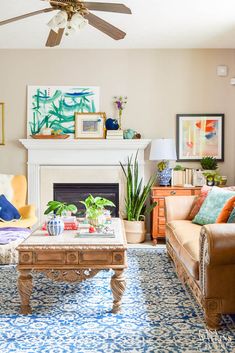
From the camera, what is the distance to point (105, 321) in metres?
2.65

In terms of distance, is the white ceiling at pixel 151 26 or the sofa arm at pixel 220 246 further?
the white ceiling at pixel 151 26

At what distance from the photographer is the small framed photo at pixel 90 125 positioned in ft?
18.3

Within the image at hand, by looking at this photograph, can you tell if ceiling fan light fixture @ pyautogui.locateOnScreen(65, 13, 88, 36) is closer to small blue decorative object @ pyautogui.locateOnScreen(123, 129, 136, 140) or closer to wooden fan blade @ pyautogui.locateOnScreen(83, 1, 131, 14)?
wooden fan blade @ pyautogui.locateOnScreen(83, 1, 131, 14)

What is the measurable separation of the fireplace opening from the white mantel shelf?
1.72 ft

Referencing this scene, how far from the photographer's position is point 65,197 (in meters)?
5.79

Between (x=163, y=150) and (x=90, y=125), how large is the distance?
107cm

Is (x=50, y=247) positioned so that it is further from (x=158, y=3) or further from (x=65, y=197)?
(x=65, y=197)

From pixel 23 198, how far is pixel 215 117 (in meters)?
2.79

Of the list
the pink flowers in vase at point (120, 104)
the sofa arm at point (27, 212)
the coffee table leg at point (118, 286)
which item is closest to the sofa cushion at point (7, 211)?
the sofa arm at point (27, 212)

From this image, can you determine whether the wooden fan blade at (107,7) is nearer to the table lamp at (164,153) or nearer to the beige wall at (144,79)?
the table lamp at (164,153)

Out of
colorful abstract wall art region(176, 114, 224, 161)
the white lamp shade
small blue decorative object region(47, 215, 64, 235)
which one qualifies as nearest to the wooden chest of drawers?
the white lamp shade

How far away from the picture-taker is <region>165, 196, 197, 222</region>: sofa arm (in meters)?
4.34

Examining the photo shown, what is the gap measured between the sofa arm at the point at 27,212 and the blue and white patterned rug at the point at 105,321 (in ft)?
4.00

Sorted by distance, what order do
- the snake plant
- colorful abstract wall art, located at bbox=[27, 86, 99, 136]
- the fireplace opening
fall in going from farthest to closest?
the fireplace opening
colorful abstract wall art, located at bbox=[27, 86, 99, 136]
the snake plant
